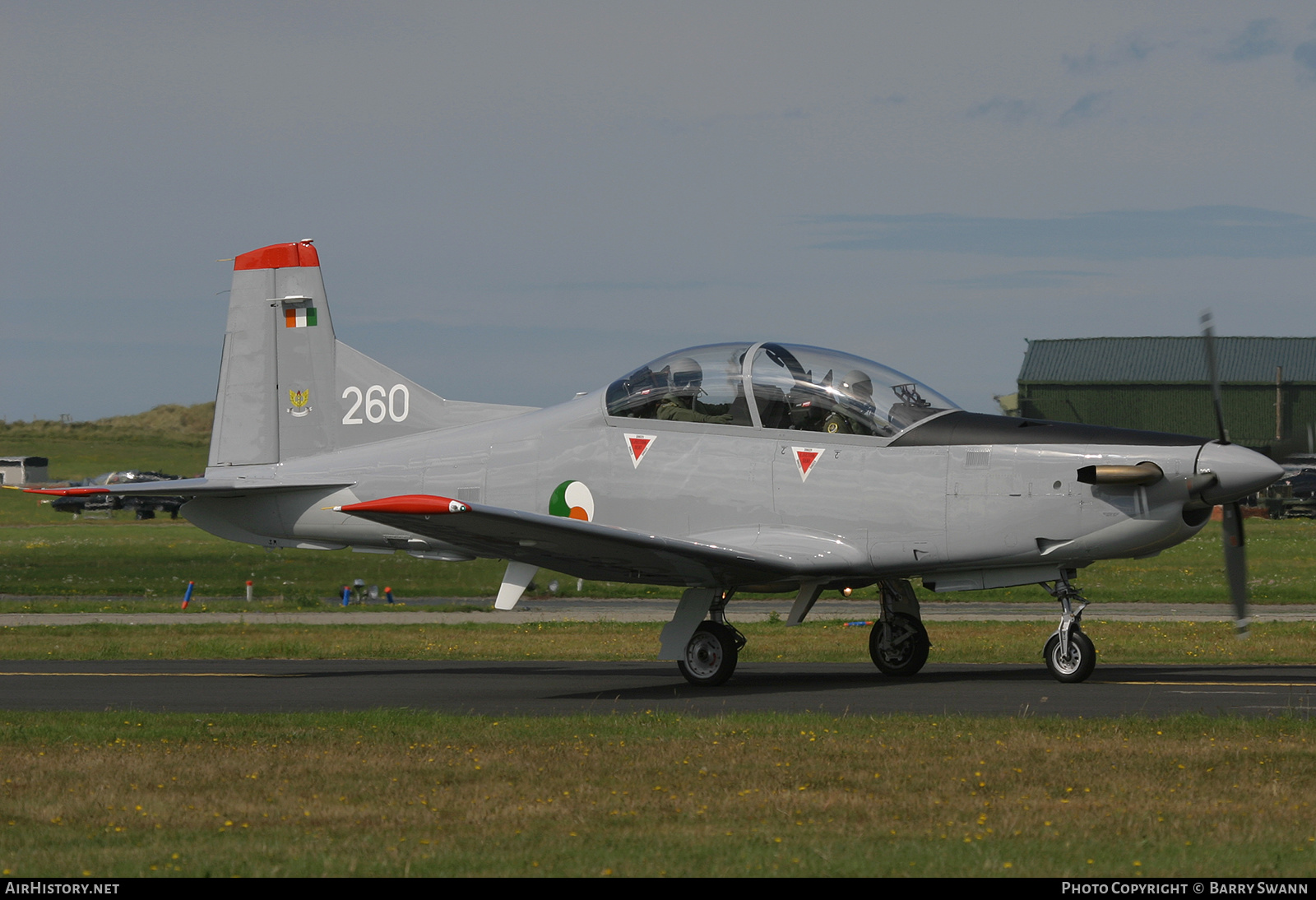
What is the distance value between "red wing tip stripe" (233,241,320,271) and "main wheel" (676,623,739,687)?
6706mm

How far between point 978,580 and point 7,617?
719 inches

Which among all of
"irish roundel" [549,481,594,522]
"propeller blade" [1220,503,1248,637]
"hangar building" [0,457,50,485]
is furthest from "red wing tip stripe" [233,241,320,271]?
"hangar building" [0,457,50,485]

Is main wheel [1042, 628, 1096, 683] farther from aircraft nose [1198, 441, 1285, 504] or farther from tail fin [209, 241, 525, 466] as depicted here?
tail fin [209, 241, 525, 466]

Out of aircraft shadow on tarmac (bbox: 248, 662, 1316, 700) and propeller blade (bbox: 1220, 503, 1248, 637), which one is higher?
propeller blade (bbox: 1220, 503, 1248, 637)

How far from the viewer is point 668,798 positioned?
288 inches

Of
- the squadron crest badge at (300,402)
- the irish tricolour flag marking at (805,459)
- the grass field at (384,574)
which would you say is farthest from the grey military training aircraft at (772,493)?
the grass field at (384,574)

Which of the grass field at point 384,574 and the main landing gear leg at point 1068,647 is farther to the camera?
the grass field at point 384,574

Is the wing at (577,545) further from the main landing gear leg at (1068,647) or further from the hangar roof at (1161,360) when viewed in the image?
the hangar roof at (1161,360)

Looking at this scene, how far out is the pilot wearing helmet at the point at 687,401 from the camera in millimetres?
13320

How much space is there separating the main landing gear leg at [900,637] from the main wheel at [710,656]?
1.75 meters

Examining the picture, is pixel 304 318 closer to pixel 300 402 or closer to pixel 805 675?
pixel 300 402

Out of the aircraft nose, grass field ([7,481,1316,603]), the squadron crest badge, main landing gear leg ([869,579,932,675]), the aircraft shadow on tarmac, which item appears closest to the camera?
the aircraft nose

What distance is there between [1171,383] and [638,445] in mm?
63345

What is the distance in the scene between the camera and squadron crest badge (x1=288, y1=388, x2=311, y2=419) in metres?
16.1
